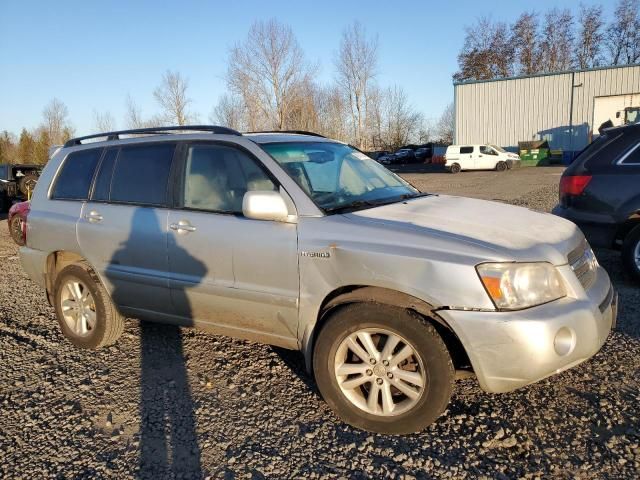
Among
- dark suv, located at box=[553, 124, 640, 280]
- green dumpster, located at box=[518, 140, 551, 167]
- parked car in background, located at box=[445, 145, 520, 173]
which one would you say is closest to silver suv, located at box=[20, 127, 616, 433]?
dark suv, located at box=[553, 124, 640, 280]

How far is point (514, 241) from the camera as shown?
2.79 m

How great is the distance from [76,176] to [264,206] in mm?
2280

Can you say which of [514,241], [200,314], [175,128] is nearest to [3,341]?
[200,314]

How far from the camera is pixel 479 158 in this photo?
109 feet

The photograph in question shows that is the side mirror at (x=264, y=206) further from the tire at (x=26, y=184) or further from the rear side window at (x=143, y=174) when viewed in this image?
the tire at (x=26, y=184)

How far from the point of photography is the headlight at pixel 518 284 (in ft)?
8.37

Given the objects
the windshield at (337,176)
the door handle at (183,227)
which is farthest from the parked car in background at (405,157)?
the door handle at (183,227)

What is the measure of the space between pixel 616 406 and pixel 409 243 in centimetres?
165

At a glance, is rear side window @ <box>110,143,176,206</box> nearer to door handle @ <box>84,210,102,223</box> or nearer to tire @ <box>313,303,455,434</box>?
door handle @ <box>84,210,102,223</box>

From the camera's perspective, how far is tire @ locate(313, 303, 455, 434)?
266cm

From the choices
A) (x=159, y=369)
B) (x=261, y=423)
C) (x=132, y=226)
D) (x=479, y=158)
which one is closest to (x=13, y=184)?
(x=132, y=226)

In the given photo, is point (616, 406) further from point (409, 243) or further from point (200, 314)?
point (200, 314)

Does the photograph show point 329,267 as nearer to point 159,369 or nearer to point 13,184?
point 159,369

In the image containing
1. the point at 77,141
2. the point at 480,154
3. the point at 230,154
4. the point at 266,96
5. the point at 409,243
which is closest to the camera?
the point at 409,243
